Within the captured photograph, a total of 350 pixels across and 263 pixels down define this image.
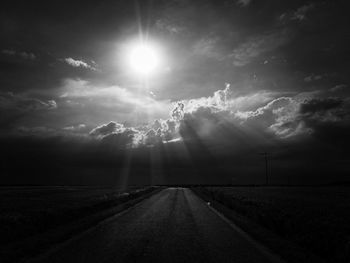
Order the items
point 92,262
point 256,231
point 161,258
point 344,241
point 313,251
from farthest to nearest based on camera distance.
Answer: point 256,231 → point 313,251 → point 344,241 → point 161,258 → point 92,262

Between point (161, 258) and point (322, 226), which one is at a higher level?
point (322, 226)

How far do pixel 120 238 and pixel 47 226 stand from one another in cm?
658

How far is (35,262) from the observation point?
10477 millimetres

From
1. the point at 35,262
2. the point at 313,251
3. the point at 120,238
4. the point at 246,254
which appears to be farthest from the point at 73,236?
the point at 313,251

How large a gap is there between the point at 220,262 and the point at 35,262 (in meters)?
5.09

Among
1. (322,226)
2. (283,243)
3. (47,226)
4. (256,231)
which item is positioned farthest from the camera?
(47,226)

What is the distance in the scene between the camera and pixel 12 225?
18312mm

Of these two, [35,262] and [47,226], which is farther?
[47,226]

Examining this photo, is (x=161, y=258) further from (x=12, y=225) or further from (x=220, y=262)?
(x=12, y=225)

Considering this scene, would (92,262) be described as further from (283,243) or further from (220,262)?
(283,243)

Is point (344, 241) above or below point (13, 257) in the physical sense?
above

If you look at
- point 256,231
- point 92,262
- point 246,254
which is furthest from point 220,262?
point 256,231

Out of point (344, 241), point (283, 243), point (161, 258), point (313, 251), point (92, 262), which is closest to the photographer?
point (92, 262)

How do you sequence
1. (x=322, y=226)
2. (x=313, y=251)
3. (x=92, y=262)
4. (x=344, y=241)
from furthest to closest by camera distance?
1. (x=322, y=226)
2. (x=313, y=251)
3. (x=344, y=241)
4. (x=92, y=262)
